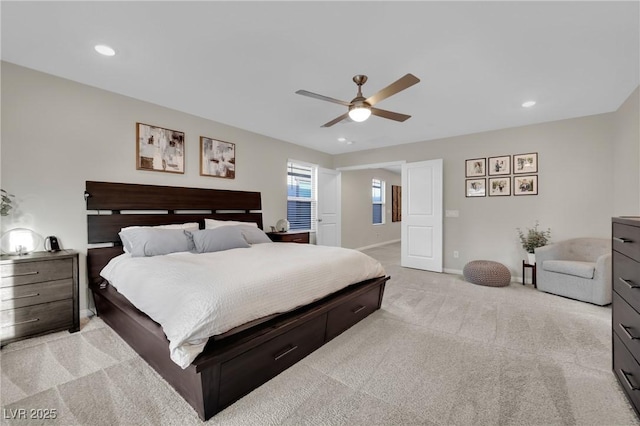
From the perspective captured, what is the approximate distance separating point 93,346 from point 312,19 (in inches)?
126

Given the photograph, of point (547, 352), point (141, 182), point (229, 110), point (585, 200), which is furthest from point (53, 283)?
point (585, 200)

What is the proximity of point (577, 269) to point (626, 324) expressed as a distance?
224 centimetres

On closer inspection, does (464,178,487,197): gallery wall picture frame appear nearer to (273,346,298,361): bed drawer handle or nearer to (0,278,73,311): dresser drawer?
(273,346,298,361): bed drawer handle

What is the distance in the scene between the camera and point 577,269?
3.40 m

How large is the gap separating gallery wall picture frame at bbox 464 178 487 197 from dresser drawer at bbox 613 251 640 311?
3.07 meters

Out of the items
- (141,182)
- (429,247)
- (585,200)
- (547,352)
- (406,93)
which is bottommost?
(547,352)

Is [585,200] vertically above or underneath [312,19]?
underneath

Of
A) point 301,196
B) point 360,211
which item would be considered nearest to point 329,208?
point 301,196

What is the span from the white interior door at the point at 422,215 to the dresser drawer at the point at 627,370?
10.5ft

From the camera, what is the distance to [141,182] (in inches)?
134

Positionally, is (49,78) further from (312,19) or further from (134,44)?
(312,19)

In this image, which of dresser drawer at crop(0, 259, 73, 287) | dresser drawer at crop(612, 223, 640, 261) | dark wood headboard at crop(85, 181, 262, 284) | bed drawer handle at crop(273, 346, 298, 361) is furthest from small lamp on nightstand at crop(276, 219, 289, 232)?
dresser drawer at crop(612, 223, 640, 261)

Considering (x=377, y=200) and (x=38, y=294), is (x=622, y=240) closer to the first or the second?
(x=38, y=294)

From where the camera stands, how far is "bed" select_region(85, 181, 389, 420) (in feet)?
5.11
